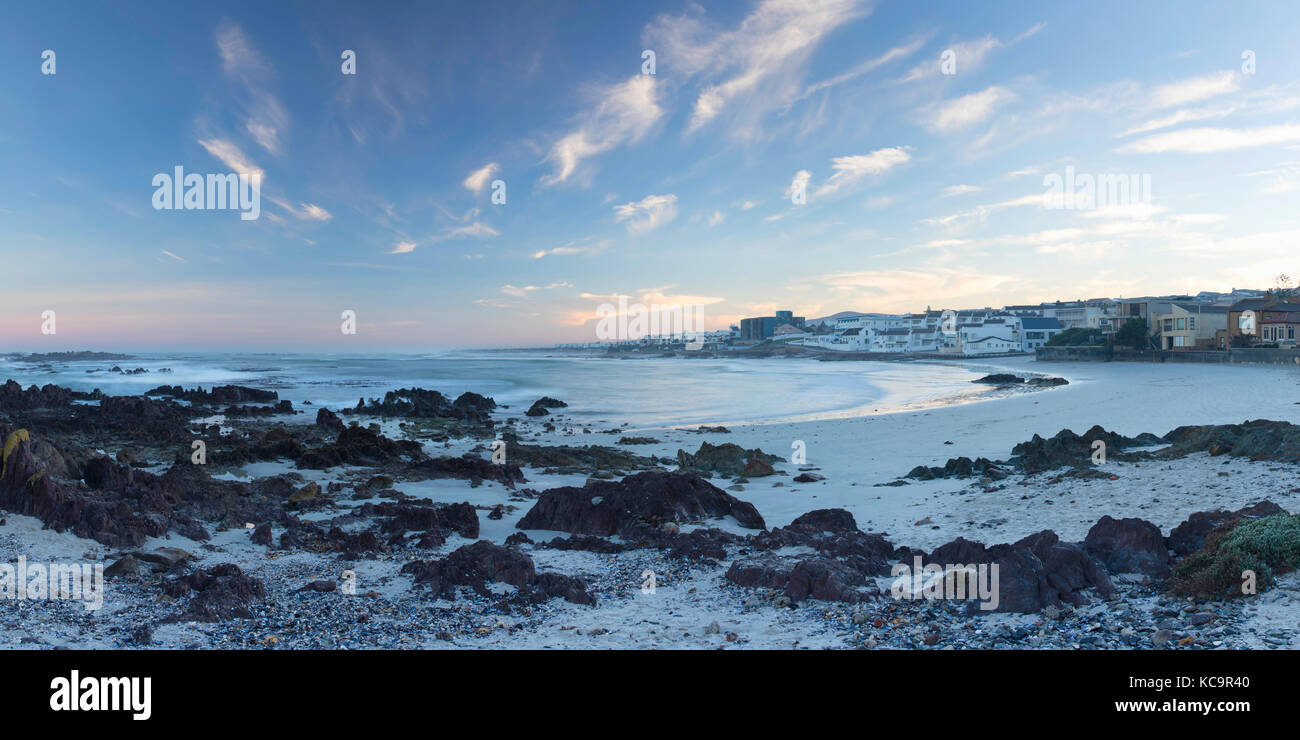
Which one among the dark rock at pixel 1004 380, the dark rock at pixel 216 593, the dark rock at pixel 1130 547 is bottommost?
the dark rock at pixel 216 593

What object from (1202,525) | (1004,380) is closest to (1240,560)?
(1202,525)

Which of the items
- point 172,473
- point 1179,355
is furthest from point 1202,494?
point 1179,355

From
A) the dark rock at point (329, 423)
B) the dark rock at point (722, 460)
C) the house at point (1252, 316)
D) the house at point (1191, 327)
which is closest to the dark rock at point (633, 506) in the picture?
the dark rock at point (722, 460)

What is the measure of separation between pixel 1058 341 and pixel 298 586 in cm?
9692

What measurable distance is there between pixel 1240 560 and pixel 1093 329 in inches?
3836

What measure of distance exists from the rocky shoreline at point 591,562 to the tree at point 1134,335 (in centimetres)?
6732

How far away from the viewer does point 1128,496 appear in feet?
37.8

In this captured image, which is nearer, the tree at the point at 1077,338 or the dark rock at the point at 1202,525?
the dark rock at the point at 1202,525

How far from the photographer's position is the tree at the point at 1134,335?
6994 centimetres

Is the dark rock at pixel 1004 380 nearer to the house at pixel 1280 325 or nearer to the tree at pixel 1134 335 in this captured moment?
the house at pixel 1280 325

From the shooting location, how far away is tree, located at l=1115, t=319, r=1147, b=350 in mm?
69938

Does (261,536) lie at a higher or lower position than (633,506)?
lower

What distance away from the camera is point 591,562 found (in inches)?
359

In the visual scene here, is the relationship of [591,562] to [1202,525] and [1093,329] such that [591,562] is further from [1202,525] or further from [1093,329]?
[1093,329]
